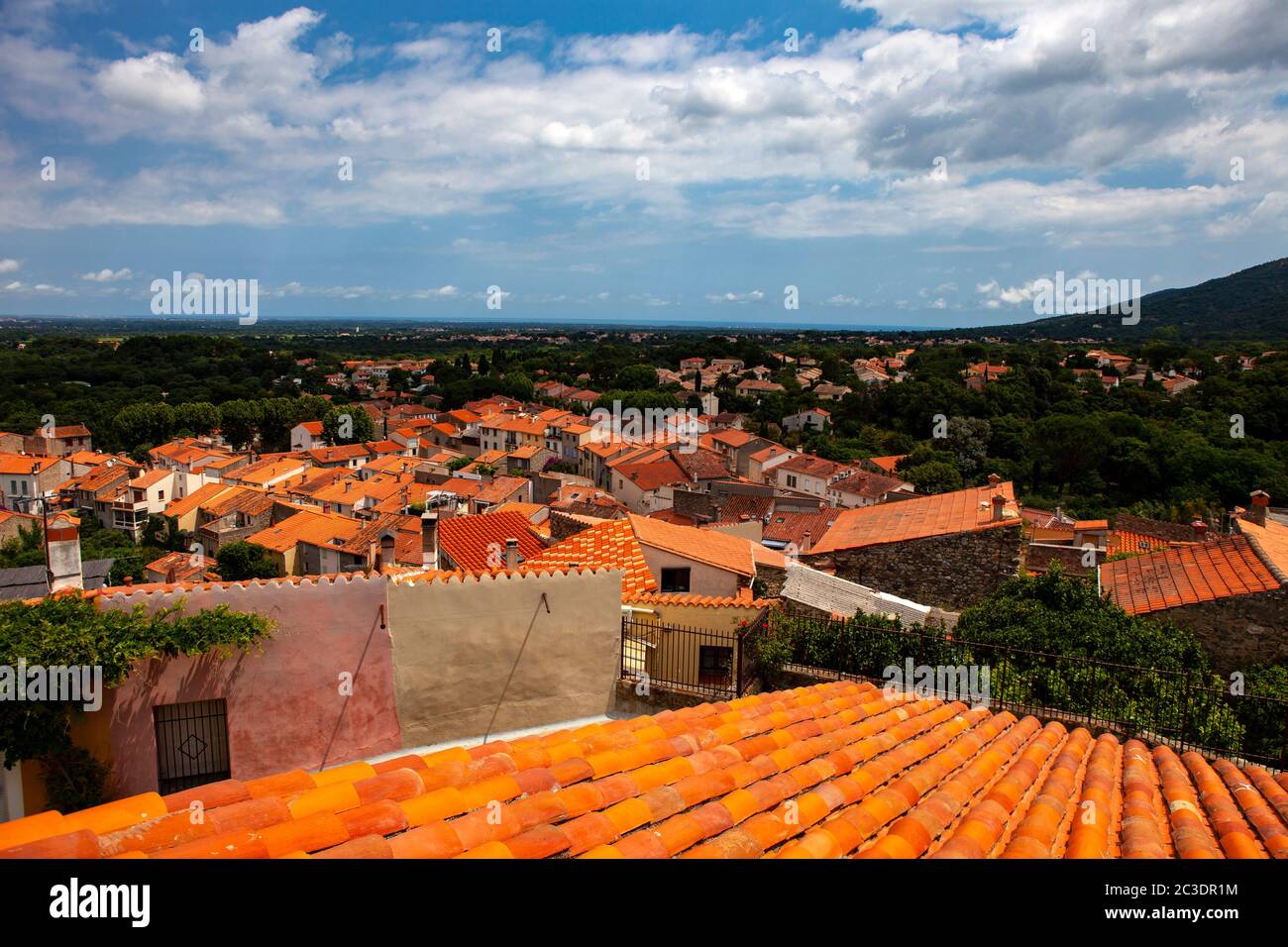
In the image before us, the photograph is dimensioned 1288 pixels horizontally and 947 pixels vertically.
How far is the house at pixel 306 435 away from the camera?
83812 millimetres

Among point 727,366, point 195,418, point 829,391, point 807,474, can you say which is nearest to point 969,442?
point 807,474

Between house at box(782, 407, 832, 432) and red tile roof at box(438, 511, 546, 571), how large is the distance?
62.2 m

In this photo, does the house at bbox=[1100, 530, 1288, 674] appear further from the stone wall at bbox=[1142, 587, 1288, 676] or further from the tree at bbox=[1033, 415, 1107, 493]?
the tree at bbox=[1033, 415, 1107, 493]

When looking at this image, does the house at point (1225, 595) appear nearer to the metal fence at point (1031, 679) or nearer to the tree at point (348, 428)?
the metal fence at point (1031, 679)

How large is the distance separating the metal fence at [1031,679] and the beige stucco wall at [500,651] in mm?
1814

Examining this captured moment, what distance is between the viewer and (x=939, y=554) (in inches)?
549

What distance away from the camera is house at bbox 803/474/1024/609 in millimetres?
13602

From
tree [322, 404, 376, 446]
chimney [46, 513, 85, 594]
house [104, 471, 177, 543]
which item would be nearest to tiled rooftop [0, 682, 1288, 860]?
chimney [46, 513, 85, 594]

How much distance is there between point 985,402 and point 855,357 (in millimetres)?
67361

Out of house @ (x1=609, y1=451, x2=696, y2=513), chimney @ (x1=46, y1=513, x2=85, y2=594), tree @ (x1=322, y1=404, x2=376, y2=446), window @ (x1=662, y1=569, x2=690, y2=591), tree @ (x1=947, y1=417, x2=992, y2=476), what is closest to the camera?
chimney @ (x1=46, y1=513, x2=85, y2=594)

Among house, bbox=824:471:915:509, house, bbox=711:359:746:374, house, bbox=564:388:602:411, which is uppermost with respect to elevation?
house, bbox=711:359:746:374

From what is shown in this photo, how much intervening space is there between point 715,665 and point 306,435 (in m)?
82.0

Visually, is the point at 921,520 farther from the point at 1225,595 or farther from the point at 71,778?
the point at 71,778

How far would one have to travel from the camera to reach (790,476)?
5600cm
